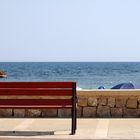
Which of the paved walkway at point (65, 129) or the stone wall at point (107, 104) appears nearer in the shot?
the paved walkway at point (65, 129)

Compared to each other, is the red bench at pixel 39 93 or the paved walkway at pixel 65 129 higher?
the red bench at pixel 39 93

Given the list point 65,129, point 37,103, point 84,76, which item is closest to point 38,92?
point 37,103

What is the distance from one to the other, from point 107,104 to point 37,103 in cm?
240

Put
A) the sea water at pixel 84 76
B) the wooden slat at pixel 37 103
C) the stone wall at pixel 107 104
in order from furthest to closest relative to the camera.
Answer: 1. the sea water at pixel 84 76
2. the stone wall at pixel 107 104
3. the wooden slat at pixel 37 103

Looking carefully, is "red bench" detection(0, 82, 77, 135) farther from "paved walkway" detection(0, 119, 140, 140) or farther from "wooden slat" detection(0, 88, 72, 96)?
"paved walkway" detection(0, 119, 140, 140)

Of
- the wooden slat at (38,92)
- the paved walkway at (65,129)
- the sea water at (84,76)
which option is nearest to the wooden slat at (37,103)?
the wooden slat at (38,92)

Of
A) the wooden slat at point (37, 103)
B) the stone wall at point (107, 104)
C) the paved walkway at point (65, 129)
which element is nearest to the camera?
the paved walkway at point (65, 129)

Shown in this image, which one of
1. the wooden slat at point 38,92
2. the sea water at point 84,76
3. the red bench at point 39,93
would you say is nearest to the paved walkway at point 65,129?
the red bench at point 39,93

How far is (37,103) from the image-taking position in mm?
11023

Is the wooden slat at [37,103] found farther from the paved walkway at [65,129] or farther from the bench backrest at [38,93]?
the paved walkway at [65,129]

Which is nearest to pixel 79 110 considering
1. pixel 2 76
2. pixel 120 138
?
pixel 120 138

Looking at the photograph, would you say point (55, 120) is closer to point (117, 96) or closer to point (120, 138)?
point (117, 96)

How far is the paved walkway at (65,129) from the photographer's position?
34.3ft

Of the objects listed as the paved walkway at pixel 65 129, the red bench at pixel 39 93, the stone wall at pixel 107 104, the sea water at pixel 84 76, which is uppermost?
the red bench at pixel 39 93
